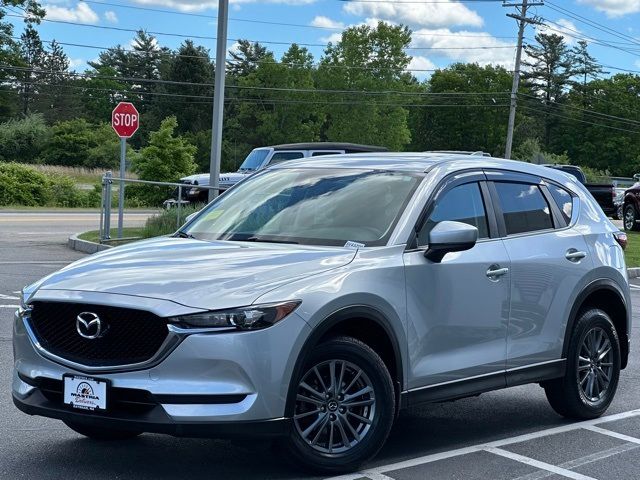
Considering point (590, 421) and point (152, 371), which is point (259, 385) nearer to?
point (152, 371)

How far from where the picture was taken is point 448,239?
18.9 feet

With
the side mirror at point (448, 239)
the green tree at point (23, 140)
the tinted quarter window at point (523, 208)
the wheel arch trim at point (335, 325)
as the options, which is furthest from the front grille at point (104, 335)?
the green tree at point (23, 140)

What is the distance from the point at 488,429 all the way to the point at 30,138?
77.3m

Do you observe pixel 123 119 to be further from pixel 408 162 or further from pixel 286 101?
pixel 286 101

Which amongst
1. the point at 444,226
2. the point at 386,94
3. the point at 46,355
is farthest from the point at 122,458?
the point at 386,94

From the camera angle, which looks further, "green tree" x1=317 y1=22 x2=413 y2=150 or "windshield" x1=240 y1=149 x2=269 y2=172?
"green tree" x1=317 y1=22 x2=413 y2=150

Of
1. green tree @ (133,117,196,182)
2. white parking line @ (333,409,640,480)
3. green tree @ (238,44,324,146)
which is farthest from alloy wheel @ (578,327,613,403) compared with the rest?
green tree @ (238,44,324,146)

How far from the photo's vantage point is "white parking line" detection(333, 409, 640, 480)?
18.1 ft

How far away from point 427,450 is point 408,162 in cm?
177

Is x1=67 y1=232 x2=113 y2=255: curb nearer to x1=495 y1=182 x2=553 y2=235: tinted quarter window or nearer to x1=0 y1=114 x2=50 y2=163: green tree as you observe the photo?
x1=495 y1=182 x2=553 y2=235: tinted quarter window

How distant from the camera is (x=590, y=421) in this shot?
7.20m

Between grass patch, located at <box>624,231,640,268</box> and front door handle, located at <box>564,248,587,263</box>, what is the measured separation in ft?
45.8

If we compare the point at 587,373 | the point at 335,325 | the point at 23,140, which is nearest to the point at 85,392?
the point at 335,325

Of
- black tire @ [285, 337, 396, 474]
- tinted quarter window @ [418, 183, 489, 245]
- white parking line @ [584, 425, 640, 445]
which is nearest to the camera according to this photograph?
black tire @ [285, 337, 396, 474]
